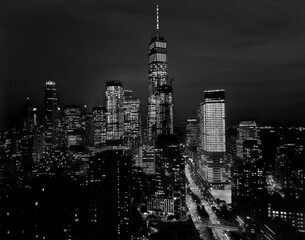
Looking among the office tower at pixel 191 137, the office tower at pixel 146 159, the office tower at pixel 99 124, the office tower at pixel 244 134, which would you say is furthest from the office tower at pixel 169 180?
the office tower at pixel 191 137

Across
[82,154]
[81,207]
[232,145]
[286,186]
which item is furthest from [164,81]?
[81,207]

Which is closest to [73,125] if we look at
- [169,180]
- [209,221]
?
[169,180]

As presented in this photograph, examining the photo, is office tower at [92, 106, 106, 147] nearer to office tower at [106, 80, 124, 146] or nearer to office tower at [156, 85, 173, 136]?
office tower at [106, 80, 124, 146]

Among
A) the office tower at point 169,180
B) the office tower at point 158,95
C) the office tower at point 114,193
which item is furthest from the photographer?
the office tower at point 158,95

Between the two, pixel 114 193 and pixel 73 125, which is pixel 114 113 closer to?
pixel 73 125

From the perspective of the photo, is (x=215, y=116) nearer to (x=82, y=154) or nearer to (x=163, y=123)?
(x=163, y=123)

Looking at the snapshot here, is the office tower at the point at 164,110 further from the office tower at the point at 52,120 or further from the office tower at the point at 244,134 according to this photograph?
the office tower at the point at 52,120
